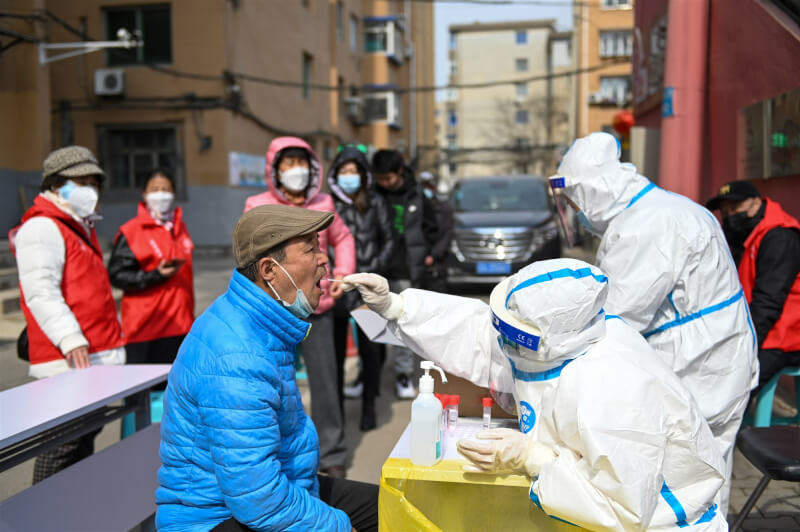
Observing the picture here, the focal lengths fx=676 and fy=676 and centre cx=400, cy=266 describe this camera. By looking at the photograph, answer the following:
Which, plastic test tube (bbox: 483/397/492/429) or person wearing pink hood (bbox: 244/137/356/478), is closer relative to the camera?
plastic test tube (bbox: 483/397/492/429)

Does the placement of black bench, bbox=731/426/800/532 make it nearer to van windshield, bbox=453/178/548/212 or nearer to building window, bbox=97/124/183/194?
van windshield, bbox=453/178/548/212

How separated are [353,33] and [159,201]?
2646 centimetres

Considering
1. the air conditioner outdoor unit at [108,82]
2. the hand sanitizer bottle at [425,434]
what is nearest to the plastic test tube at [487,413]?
the hand sanitizer bottle at [425,434]

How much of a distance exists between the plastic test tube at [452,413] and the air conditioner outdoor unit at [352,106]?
25640mm

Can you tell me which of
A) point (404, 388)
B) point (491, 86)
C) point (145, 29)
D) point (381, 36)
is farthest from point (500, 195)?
point (491, 86)

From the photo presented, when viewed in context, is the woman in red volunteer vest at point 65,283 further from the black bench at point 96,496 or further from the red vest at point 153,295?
the black bench at point 96,496

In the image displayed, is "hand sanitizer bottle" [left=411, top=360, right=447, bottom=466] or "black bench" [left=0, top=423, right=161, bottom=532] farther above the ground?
"hand sanitizer bottle" [left=411, top=360, right=447, bottom=466]

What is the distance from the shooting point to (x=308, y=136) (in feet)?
75.3

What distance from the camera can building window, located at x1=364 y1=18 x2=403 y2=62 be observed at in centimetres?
3014

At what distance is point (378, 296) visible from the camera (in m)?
2.36

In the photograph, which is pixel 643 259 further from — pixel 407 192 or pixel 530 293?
pixel 407 192

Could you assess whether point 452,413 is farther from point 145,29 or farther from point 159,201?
point 145,29

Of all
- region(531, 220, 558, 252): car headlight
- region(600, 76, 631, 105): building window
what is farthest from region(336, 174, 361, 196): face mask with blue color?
region(600, 76, 631, 105): building window

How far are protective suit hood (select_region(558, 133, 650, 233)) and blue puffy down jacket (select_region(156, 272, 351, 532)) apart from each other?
1.35 metres
